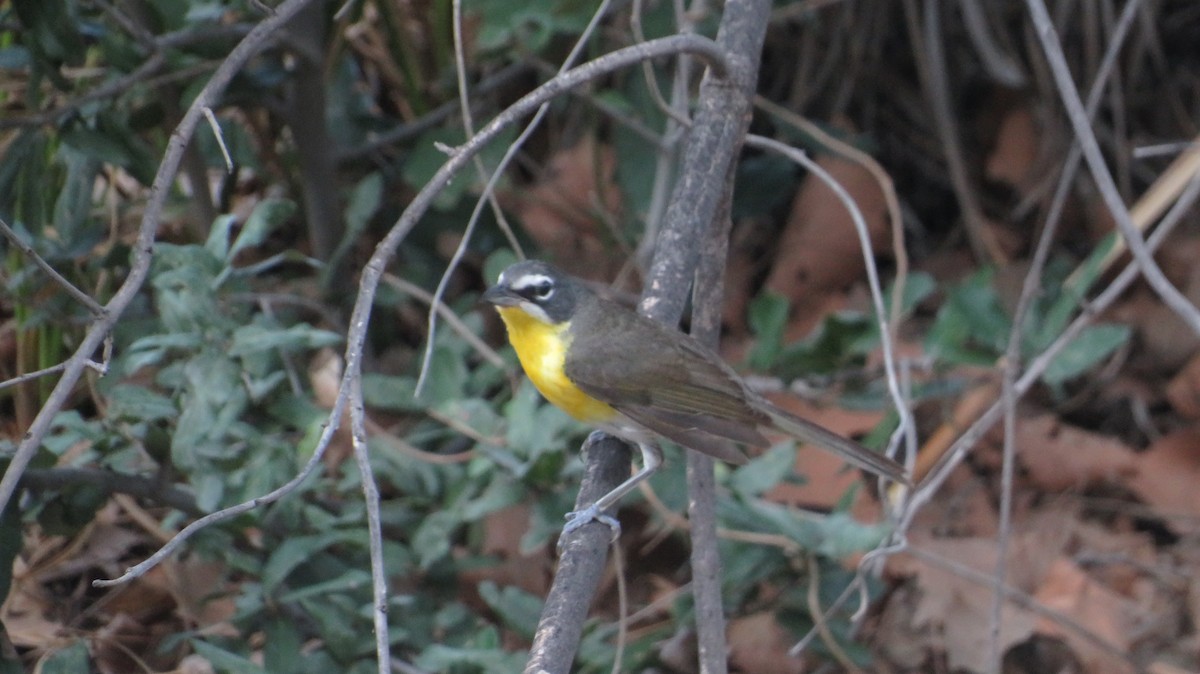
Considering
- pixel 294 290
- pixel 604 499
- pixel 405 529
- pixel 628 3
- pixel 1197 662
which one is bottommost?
pixel 1197 662

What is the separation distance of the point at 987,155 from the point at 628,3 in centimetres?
206

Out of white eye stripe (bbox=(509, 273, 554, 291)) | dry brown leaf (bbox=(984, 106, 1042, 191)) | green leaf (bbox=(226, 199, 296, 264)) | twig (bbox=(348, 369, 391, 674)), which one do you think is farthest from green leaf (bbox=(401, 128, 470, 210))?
dry brown leaf (bbox=(984, 106, 1042, 191))

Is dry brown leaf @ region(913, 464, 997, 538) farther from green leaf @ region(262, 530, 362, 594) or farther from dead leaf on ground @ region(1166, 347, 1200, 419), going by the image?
green leaf @ region(262, 530, 362, 594)

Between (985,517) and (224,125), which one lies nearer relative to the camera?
(224,125)

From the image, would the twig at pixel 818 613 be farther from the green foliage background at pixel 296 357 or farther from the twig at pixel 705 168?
the twig at pixel 705 168

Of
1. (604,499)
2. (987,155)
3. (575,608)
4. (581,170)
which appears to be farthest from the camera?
(987,155)

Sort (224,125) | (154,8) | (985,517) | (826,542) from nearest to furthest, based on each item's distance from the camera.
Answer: (826,542), (154,8), (224,125), (985,517)

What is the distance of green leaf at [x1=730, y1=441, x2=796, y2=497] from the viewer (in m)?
3.85

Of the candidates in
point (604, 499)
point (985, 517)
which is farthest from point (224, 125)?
point (985, 517)

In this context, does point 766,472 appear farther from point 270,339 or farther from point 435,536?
point 270,339

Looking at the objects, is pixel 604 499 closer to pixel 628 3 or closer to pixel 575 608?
pixel 575 608

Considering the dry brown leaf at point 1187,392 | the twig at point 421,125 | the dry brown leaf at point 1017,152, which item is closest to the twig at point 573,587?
the twig at point 421,125

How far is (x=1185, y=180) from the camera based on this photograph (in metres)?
5.08

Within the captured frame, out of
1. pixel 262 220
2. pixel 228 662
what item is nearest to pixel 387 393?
pixel 262 220
